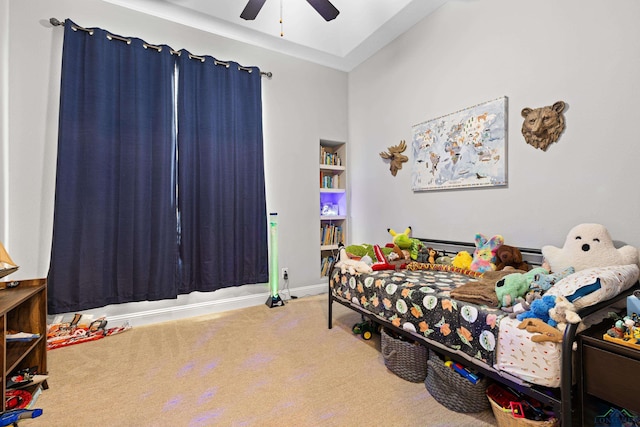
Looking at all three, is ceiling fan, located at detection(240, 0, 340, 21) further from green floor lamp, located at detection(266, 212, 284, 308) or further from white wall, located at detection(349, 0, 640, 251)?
green floor lamp, located at detection(266, 212, 284, 308)

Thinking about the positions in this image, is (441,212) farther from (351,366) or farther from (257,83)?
(257,83)

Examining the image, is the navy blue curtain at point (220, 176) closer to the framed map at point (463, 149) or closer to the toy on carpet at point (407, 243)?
the toy on carpet at point (407, 243)

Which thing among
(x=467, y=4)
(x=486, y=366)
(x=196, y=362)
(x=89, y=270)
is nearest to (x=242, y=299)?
(x=196, y=362)

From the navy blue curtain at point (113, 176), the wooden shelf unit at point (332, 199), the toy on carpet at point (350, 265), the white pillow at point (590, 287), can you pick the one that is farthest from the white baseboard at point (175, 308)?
the white pillow at point (590, 287)

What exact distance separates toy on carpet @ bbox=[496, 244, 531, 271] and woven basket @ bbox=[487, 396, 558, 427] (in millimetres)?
932

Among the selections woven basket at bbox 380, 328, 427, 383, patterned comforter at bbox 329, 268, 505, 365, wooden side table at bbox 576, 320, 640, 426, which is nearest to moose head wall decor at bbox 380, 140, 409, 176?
patterned comforter at bbox 329, 268, 505, 365

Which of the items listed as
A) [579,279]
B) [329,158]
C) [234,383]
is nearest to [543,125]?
[579,279]

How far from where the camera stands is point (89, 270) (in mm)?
2426

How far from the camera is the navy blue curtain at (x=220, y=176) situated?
111 inches

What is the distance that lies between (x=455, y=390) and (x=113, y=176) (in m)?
2.97

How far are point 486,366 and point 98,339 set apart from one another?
281cm

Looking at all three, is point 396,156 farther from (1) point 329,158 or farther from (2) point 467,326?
(2) point 467,326

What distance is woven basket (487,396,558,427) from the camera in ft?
3.85

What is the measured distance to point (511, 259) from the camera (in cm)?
196
